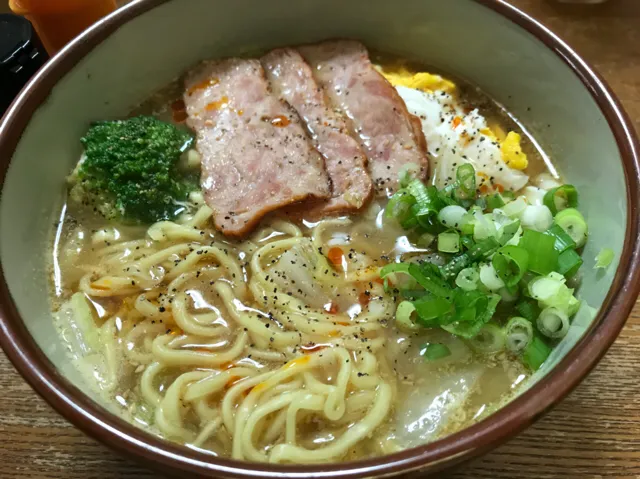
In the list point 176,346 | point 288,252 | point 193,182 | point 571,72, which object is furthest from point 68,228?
point 571,72

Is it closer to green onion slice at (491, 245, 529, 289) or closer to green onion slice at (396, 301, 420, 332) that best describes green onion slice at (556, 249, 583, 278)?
green onion slice at (491, 245, 529, 289)

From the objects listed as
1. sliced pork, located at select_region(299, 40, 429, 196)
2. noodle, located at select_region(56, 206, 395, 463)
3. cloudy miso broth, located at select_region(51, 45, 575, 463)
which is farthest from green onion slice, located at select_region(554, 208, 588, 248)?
noodle, located at select_region(56, 206, 395, 463)

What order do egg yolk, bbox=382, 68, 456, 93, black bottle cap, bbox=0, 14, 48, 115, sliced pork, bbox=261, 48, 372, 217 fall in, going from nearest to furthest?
sliced pork, bbox=261, 48, 372, 217 → black bottle cap, bbox=0, 14, 48, 115 → egg yolk, bbox=382, 68, 456, 93

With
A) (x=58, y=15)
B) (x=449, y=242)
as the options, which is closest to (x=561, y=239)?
(x=449, y=242)

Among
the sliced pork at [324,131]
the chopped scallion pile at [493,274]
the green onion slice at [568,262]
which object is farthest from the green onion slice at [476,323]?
the sliced pork at [324,131]

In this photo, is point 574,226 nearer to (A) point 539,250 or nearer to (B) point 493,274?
(A) point 539,250
